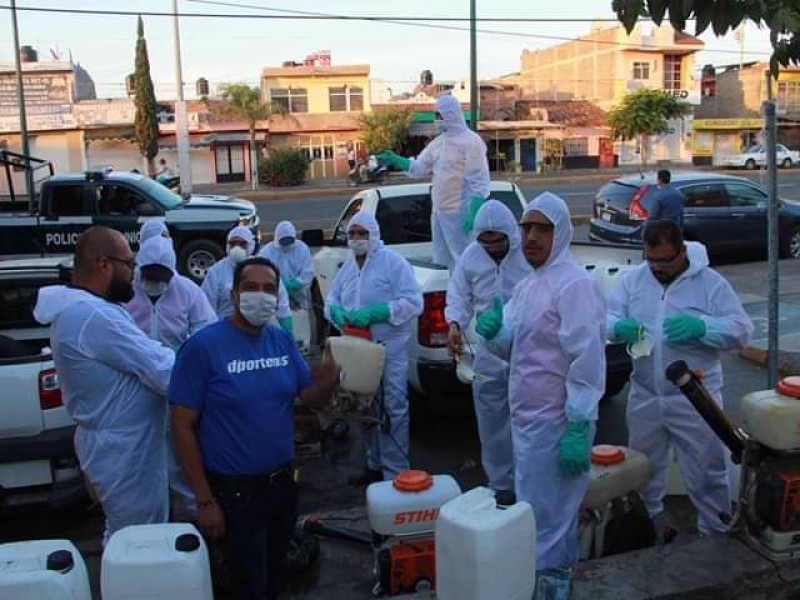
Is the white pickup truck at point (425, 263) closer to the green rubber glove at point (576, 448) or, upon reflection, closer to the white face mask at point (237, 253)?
the white face mask at point (237, 253)

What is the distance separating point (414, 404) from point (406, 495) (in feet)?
10.1

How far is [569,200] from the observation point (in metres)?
26.4

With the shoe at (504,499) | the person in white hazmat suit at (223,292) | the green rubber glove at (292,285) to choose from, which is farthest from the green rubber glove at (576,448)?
the green rubber glove at (292,285)

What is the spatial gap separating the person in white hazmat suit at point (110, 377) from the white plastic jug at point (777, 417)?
93.3 inches

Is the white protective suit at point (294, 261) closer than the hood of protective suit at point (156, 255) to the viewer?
No

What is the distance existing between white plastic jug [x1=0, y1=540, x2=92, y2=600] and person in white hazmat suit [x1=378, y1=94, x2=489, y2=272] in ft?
14.3

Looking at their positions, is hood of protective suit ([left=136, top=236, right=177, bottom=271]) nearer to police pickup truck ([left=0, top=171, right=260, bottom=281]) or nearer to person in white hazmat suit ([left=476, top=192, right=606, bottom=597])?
person in white hazmat suit ([left=476, top=192, right=606, bottom=597])

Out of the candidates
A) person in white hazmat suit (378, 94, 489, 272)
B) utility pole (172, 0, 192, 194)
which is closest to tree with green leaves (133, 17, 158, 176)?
utility pole (172, 0, 192, 194)

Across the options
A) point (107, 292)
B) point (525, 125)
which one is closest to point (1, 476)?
point (107, 292)

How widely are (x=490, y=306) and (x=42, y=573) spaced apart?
3.01 m

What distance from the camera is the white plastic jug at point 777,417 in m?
3.25

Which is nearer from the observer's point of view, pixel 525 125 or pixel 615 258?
pixel 615 258

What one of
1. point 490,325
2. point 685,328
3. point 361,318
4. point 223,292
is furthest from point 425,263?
point 685,328

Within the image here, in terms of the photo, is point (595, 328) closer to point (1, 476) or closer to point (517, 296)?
point (517, 296)
